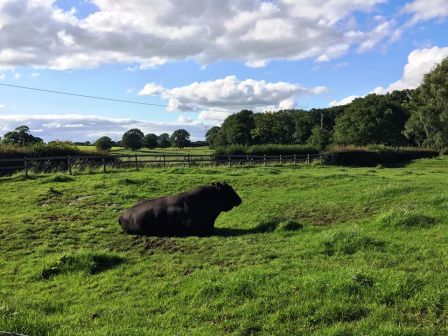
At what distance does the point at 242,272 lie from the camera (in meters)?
7.18

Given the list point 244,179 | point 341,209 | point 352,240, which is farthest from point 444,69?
point 352,240

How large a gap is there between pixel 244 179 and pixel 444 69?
39800 mm

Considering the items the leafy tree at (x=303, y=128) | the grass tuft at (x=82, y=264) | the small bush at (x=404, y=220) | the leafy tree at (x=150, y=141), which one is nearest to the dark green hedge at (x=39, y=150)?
the grass tuft at (x=82, y=264)

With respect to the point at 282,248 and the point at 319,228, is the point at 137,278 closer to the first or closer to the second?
the point at 282,248

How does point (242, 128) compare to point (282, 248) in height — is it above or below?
above

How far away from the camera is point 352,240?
881cm

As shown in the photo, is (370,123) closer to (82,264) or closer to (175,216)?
(175,216)

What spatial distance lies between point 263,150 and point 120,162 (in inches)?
1019

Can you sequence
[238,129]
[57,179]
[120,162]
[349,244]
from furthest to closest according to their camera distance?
1. [238,129]
2. [120,162]
3. [57,179]
4. [349,244]

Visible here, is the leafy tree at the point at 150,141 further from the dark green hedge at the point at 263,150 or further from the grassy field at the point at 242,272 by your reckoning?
the grassy field at the point at 242,272

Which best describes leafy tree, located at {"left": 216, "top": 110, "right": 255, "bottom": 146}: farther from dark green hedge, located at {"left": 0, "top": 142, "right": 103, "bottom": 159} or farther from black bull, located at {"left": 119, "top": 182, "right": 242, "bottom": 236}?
black bull, located at {"left": 119, "top": 182, "right": 242, "bottom": 236}

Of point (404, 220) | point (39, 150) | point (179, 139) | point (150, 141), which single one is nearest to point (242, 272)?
point (404, 220)

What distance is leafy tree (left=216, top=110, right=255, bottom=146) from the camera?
3814 inches

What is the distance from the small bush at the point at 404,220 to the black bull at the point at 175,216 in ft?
Result: 13.8
